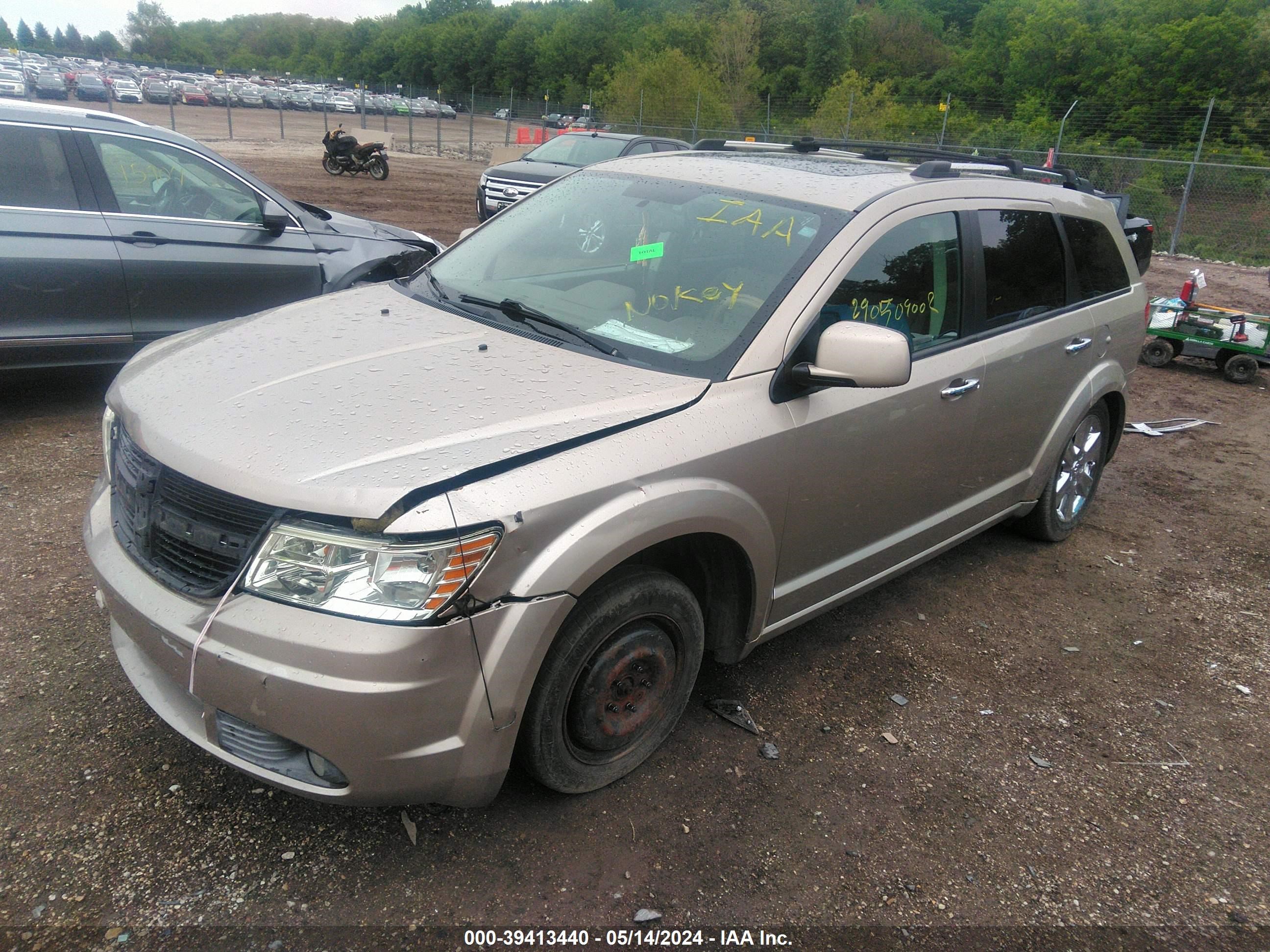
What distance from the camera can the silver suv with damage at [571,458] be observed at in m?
2.13

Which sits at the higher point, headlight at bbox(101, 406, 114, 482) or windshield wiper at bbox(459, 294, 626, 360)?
windshield wiper at bbox(459, 294, 626, 360)

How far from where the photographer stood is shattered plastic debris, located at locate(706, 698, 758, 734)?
3.22 metres

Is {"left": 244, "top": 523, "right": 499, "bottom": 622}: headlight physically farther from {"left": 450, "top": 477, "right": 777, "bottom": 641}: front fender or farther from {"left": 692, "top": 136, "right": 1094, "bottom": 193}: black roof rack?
{"left": 692, "top": 136, "right": 1094, "bottom": 193}: black roof rack

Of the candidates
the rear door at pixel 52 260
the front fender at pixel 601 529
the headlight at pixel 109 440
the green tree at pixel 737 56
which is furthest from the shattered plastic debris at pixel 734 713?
the green tree at pixel 737 56

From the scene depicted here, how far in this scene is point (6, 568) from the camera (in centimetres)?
375

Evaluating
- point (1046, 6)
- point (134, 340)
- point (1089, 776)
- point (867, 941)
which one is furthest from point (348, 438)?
point (1046, 6)

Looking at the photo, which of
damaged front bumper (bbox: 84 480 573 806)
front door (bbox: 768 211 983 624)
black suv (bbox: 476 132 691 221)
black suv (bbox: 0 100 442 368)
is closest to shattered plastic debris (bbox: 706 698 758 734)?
front door (bbox: 768 211 983 624)

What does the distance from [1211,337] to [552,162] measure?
9507 millimetres

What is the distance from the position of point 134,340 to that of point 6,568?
2.09 metres

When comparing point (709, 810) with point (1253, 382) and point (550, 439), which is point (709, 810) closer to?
point (550, 439)

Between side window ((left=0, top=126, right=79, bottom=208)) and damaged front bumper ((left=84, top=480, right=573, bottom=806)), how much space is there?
3.84 meters

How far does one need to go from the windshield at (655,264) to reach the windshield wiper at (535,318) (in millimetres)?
25

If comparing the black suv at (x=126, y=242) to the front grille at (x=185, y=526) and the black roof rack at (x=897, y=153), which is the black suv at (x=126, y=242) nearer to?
the black roof rack at (x=897, y=153)

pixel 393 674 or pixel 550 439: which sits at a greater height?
pixel 550 439
